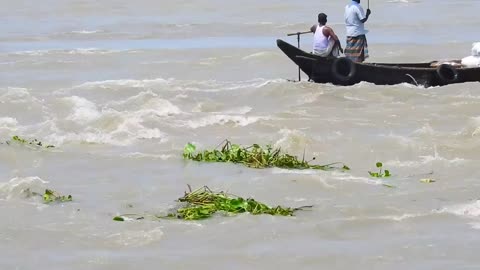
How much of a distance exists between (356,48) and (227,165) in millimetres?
5290

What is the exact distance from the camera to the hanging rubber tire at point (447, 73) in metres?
12.7

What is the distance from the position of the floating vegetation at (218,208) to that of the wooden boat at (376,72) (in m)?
5.92

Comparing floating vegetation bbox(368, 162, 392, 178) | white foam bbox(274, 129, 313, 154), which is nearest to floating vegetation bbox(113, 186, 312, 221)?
floating vegetation bbox(368, 162, 392, 178)

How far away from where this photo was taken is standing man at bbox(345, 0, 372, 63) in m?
→ 13.5

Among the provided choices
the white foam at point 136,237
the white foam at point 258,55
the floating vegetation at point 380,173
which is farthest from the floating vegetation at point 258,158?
the white foam at point 258,55

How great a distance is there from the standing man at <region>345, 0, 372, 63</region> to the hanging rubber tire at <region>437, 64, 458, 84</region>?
1204mm

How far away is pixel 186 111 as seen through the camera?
1256cm

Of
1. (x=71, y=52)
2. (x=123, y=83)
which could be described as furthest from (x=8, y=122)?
(x=71, y=52)

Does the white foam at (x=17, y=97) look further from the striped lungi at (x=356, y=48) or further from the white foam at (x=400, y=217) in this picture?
the white foam at (x=400, y=217)

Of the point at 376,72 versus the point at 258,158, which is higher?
the point at 376,72

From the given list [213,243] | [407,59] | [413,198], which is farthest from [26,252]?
[407,59]

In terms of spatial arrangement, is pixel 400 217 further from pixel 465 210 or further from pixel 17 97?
pixel 17 97

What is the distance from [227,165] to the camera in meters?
8.86

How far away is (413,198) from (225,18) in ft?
60.2
